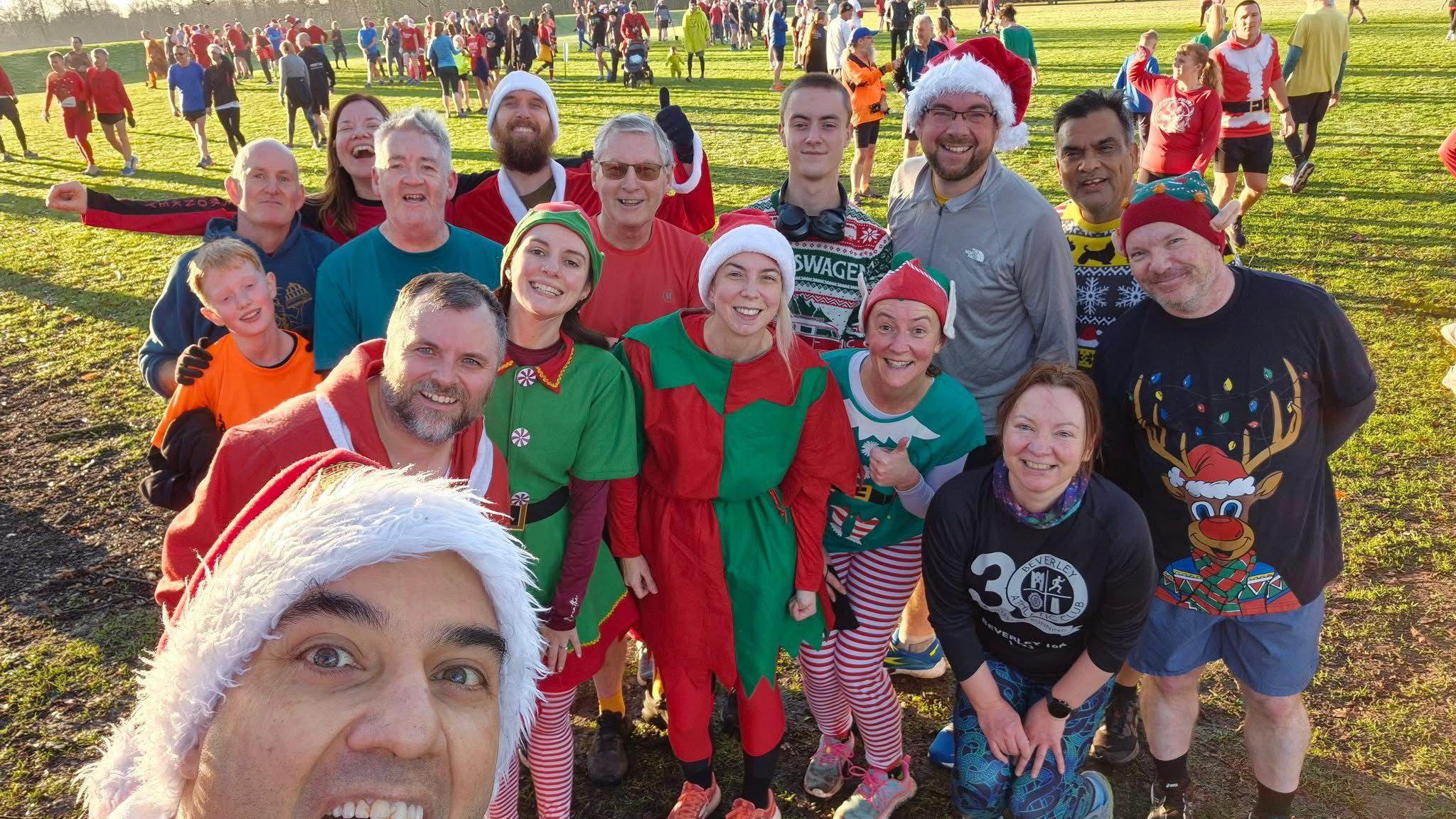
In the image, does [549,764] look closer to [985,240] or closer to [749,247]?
[749,247]

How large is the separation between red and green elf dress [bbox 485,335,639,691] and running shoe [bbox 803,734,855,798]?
1130 mm

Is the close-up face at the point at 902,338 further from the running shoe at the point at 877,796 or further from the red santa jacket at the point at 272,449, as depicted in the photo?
the running shoe at the point at 877,796

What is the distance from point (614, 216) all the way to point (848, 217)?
37.7 inches

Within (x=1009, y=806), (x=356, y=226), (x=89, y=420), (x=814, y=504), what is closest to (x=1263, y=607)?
(x=1009, y=806)

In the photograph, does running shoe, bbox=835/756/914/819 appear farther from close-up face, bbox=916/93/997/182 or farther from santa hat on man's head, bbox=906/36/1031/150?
santa hat on man's head, bbox=906/36/1031/150

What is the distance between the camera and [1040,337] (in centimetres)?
357

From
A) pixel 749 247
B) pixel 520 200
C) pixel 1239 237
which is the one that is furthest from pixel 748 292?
pixel 1239 237

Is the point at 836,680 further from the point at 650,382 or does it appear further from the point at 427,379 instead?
the point at 427,379

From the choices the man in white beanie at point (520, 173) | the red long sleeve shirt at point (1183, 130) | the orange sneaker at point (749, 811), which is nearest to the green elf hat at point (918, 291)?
the man in white beanie at point (520, 173)

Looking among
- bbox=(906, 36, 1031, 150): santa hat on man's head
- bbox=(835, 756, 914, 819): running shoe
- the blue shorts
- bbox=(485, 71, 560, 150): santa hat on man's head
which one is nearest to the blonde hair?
bbox=(485, 71, 560, 150): santa hat on man's head

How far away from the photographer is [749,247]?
3059 millimetres

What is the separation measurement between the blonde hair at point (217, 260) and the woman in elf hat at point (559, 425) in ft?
3.19

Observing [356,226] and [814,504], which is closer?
[814,504]

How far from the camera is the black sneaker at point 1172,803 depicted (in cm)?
331
